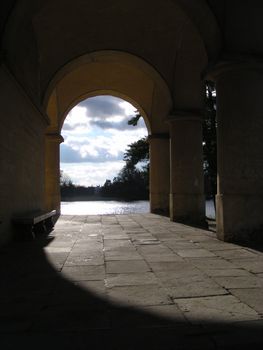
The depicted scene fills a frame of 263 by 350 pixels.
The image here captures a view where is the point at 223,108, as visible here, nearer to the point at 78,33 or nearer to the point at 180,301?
the point at 180,301

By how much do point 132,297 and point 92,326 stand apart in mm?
959

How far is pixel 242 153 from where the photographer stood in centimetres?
862

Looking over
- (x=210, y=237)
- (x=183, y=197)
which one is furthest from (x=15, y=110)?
(x=183, y=197)

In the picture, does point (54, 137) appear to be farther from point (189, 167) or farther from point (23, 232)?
point (23, 232)

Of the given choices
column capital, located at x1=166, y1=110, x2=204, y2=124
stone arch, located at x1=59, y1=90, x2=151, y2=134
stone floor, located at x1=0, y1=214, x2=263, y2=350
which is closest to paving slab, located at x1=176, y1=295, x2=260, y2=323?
stone floor, located at x1=0, y1=214, x2=263, y2=350

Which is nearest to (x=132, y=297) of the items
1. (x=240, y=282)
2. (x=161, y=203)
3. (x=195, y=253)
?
(x=240, y=282)

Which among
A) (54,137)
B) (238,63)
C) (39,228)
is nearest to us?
(238,63)

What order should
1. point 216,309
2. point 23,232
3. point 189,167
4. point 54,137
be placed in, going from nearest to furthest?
point 216,309
point 23,232
point 189,167
point 54,137

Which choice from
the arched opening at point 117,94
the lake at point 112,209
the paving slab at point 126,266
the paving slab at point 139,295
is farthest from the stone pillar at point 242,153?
the lake at point 112,209

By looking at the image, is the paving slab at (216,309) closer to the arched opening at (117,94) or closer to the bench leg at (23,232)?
the bench leg at (23,232)

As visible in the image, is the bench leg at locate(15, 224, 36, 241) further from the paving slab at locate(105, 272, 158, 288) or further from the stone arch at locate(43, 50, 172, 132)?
the stone arch at locate(43, 50, 172, 132)

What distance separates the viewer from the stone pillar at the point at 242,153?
8.59 m

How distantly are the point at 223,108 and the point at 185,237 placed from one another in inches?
111

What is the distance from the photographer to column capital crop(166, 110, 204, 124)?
1405cm
